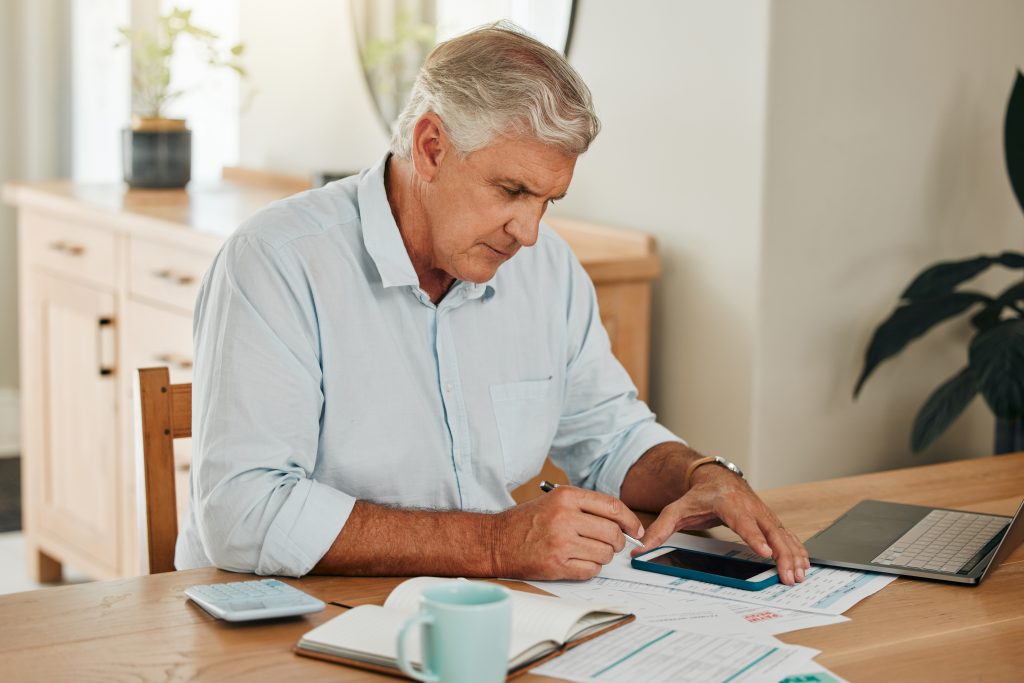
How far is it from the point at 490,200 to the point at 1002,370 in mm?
991

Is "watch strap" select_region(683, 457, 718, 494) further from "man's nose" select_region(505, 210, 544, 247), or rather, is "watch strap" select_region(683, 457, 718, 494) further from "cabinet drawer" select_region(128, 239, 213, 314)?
"cabinet drawer" select_region(128, 239, 213, 314)

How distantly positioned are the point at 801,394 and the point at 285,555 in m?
1.26

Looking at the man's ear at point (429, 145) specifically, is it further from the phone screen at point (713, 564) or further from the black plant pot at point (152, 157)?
the black plant pot at point (152, 157)

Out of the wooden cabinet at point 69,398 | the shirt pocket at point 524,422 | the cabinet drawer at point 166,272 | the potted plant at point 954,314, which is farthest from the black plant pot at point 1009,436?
the wooden cabinet at point 69,398

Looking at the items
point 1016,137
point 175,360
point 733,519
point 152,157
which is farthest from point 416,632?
point 152,157

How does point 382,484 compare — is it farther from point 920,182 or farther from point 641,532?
point 920,182

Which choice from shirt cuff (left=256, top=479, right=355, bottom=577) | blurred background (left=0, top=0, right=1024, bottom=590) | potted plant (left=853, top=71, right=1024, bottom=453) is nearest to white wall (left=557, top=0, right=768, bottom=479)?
blurred background (left=0, top=0, right=1024, bottom=590)

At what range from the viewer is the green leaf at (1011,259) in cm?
214

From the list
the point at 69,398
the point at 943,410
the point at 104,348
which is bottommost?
the point at 69,398

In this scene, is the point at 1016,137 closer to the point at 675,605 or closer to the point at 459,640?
the point at 675,605

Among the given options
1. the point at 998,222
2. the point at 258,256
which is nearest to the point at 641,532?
the point at 258,256

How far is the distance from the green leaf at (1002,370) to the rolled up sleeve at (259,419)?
3.65 feet

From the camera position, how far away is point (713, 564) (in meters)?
1.36

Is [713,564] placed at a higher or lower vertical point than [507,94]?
lower
